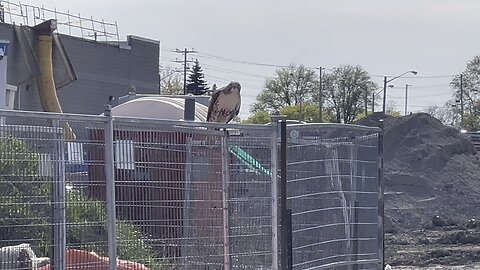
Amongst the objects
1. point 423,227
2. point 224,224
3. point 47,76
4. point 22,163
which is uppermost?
point 47,76

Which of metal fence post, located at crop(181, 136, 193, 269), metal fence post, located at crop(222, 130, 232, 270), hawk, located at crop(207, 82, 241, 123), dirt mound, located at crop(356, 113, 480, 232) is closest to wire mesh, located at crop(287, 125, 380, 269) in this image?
metal fence post, located at crop(222, 130, 232, 270)

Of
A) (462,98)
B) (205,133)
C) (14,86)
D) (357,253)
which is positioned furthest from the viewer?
(462,98)

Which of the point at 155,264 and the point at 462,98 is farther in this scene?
the point at 462,98

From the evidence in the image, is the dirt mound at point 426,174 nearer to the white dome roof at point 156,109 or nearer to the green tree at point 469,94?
the white dome roof at point 156,109

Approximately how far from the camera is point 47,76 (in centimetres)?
3906

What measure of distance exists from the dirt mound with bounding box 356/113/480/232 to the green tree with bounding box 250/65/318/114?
203 feet

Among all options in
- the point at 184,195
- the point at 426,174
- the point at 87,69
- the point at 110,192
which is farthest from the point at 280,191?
the point at 87,69

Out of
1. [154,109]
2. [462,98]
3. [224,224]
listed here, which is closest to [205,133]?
[224,224]

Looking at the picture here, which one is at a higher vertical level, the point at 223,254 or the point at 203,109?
the point at 203,109

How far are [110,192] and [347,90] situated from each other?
108 m

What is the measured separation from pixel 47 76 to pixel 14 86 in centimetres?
126

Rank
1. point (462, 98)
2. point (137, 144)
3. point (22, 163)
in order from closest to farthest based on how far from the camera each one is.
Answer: point (22, 163), point (137, 144), point (462, 98)

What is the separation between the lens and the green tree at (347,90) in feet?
368

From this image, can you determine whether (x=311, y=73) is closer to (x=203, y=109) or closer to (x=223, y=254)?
(x=203, y=109)
